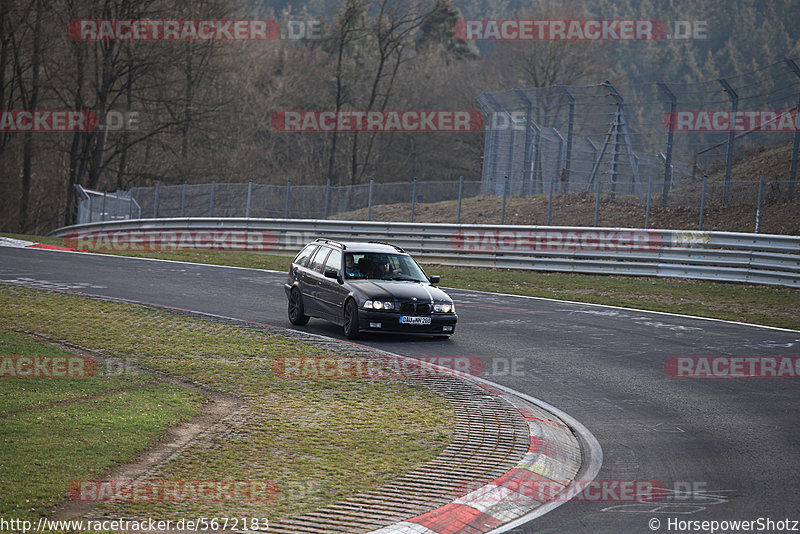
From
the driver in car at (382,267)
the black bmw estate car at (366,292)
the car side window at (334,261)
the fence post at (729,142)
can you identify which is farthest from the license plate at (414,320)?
the fence post at (729,142)

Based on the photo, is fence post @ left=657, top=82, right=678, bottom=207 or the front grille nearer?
the front grille

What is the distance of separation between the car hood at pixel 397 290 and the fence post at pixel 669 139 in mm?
14499

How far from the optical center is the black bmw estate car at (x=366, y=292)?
46.5 ft

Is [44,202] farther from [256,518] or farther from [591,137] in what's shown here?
[256,518]

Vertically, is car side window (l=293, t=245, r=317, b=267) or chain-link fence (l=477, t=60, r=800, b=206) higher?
chain-link fence (l=477, t=60, r=800, b=206)

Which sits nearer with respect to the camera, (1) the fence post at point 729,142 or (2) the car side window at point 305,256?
(2) the car side window at point 305,256

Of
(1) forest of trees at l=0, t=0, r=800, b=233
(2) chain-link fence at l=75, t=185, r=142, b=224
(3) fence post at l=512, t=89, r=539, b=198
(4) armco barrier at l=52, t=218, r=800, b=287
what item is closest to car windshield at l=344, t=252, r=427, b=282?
(4) armco barrier at l=52, t=218, r=800, b=287

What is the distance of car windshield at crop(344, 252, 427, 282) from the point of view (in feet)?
50.1

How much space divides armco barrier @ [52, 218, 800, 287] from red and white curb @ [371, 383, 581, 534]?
15.6 m

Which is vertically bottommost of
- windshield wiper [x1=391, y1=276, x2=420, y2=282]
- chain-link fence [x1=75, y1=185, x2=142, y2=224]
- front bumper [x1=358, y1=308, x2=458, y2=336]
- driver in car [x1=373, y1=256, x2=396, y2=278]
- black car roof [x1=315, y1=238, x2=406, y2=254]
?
front bumper [x1=358, y1=308, x2=458, y2=336]

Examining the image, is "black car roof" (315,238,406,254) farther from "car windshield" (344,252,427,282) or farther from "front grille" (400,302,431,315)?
"front grille" (400,302,431,315)

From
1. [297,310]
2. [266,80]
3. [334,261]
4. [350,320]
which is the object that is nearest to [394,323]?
[350,320]

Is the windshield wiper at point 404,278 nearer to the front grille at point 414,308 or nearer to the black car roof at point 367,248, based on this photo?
the black car roof at point 367,248

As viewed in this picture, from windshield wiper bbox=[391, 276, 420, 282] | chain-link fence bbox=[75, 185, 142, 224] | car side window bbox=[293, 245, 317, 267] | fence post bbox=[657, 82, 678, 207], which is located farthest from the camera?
chain-link fence bbox=[75, 185, 142, 224]
